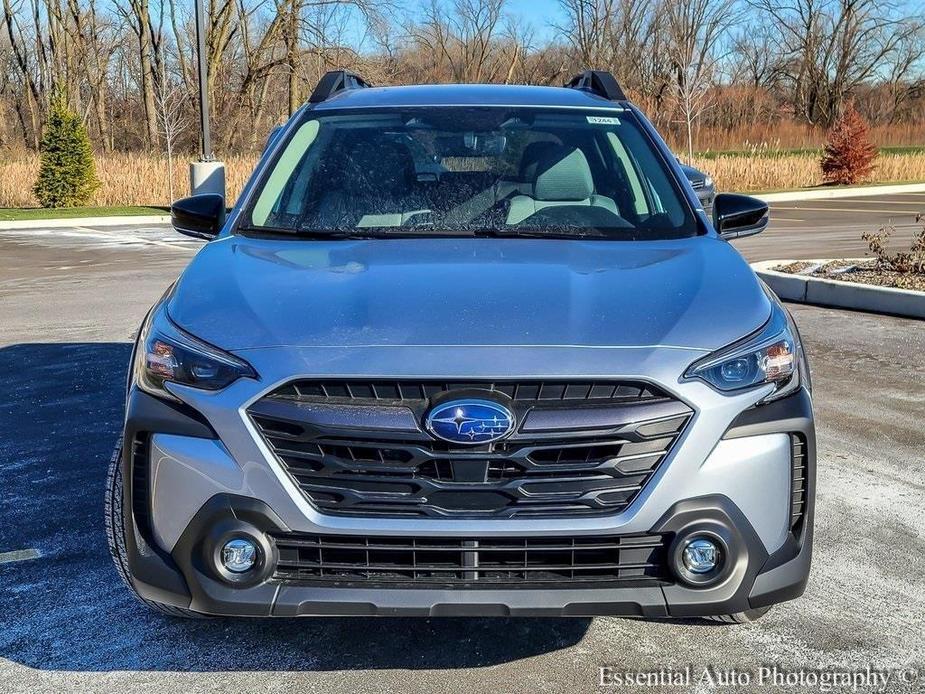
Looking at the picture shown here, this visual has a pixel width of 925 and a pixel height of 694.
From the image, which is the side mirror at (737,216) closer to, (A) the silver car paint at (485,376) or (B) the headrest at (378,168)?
(B) the headrest at (378,168)

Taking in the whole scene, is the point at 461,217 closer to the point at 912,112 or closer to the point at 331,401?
the point at 331,401

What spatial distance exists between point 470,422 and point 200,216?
202 centimetres

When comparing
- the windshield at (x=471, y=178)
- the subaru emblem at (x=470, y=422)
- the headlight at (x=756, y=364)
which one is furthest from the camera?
the windshield at (x=471, y=178)

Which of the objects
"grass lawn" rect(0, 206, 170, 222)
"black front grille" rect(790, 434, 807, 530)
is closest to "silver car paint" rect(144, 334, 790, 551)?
"black front grille" rect(790, 434, 807, 530)

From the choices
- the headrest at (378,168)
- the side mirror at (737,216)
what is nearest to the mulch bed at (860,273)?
the side mirror at (737,216)

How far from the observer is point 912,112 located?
2589 inches

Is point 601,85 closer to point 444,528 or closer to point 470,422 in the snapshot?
point 470,422

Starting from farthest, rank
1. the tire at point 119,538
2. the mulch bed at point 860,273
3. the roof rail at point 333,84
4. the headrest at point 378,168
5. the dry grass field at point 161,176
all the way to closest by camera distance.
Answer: the dry grass field at point 161,176
the mulch bed at point 860,273
the roof rail at point 333,84
the headrest at point 378,168
the tire at point 119,538

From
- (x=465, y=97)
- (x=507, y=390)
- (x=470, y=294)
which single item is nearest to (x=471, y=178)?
(x=465, y=97)

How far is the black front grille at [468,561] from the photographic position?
2518 mm

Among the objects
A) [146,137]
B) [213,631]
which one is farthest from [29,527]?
[146,137]

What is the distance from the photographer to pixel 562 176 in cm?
402

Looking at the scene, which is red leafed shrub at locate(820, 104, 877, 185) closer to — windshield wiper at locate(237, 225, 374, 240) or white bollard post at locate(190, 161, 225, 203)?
white bollard post at locate(190, 161, 225, 203)

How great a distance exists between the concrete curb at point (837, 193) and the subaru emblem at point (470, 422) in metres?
24.6
